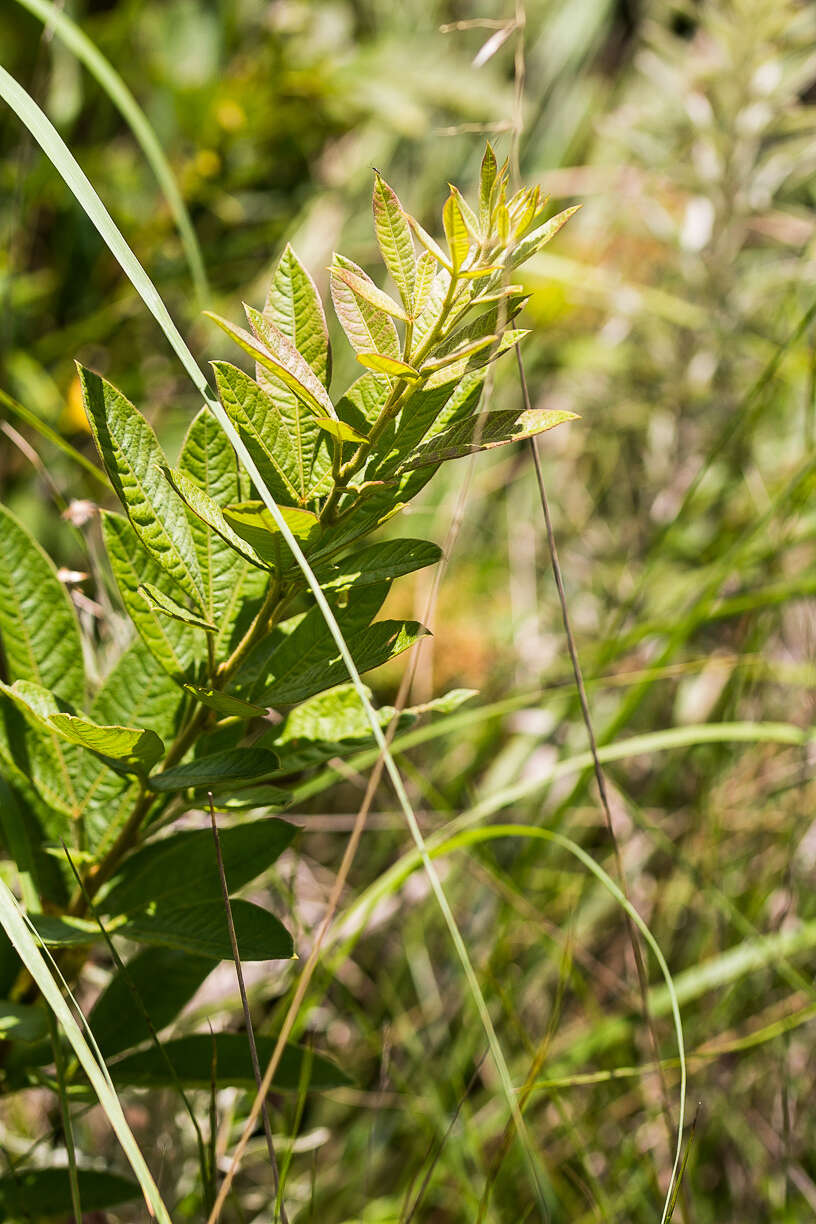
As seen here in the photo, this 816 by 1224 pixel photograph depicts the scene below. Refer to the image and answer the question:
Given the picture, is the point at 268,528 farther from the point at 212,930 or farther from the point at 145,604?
the point at 212,930

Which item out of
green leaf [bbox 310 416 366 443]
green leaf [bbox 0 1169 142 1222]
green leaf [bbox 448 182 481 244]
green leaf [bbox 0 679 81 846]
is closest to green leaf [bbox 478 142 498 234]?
green leaf [bbox 448 182 481 244]

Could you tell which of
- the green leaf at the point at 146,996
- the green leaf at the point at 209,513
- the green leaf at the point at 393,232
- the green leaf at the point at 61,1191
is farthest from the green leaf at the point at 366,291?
the green leaf at the point at 61,1191

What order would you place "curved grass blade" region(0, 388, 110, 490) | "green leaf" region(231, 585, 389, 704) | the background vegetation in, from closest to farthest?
"green leaf" region(231, 585, 389, 704), "curved grass blade" region(0, 388, 110, 490), the background vegetation

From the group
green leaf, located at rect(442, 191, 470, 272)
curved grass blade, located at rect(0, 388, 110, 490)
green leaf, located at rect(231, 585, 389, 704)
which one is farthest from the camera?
curved grass blade, located at rect(0, 388, 110, 490)

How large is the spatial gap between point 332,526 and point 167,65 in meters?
1.33

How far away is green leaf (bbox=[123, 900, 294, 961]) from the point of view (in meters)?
0.49

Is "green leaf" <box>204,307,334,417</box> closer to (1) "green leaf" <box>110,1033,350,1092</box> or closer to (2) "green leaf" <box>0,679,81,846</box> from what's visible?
(2) "green leaf" <box>0,679,81,846</box>

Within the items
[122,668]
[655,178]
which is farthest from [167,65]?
[122,668]

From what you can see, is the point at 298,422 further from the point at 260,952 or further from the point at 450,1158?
the point at 450,1158

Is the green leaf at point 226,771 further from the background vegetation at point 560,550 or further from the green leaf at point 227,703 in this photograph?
the background vegetation at point 560,550

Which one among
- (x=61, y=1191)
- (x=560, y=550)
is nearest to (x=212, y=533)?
(x=61, y=1191)

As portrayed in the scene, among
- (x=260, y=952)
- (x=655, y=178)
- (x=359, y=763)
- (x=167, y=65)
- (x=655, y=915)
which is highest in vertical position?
(x=167, y=65)

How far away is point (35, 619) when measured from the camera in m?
0.56

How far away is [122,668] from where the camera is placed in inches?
22.0
